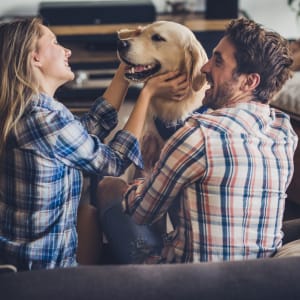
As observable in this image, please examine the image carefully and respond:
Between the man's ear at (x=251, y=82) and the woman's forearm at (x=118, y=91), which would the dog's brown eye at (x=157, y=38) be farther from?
the man's ear at (x=251, y=82)

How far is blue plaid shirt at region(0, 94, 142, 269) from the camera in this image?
1392 millimetres

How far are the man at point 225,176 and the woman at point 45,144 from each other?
0.08 metres

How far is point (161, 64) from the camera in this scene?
1466 mm

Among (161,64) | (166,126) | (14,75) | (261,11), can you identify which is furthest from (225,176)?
(261,11)

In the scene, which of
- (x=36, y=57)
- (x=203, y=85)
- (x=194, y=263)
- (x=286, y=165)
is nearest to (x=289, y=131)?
(x=286, y=165)

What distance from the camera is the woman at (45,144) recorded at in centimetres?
139

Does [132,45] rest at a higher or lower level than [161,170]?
higher

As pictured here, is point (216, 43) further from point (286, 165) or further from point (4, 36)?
point (4, 36)

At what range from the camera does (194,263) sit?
144 cm

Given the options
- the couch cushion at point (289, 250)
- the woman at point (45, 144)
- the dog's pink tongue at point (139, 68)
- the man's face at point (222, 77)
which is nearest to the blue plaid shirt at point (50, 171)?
the woman at point (45, 144)

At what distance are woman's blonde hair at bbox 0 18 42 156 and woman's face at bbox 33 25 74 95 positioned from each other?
0.02 meters

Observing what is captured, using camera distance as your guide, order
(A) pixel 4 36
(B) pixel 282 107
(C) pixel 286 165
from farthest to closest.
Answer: (B) pixel 282 107, (C) pixel 286 165, (A) pixel 4 36

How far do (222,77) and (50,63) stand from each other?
15.0 inches

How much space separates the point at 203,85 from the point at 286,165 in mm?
259
